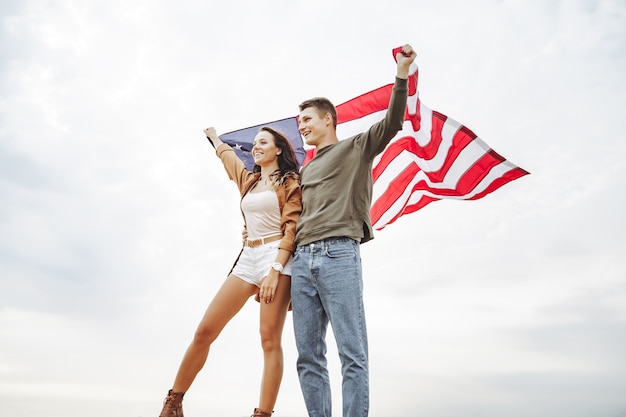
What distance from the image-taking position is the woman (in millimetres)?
4359

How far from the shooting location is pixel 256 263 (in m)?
4.57

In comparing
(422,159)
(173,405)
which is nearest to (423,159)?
(422,159)

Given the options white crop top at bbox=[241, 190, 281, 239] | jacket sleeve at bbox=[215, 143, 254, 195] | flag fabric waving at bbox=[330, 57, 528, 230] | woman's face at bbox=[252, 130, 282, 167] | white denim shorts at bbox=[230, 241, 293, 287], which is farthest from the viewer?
flag fabric waving at bbox=[330, 57, 528, 230]

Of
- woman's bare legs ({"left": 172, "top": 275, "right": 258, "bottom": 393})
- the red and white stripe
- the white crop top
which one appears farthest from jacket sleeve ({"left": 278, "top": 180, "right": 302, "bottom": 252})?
the red and white stripe

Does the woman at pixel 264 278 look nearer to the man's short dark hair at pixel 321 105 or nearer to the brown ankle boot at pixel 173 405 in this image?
the brown ankle boot at pixel 173 405

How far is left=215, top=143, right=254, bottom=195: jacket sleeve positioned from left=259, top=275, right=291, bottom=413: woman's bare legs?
1.11m

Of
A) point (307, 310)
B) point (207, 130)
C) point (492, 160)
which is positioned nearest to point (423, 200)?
point (492, 160)

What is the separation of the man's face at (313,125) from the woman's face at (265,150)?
16.1 inches

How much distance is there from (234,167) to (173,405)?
210 centimetres

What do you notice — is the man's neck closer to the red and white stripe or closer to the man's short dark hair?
the man's short dark hair

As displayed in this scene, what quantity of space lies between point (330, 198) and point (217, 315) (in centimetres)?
131

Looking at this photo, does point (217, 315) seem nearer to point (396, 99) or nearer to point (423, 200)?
point (396, 99)

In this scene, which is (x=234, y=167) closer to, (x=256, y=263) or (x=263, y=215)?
(x=263, y=215)

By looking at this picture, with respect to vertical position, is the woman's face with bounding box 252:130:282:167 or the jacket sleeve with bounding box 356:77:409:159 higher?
the woman's face with bounding box 252:130:282:167
